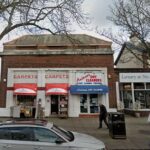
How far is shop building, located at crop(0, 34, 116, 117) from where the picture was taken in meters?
27.1

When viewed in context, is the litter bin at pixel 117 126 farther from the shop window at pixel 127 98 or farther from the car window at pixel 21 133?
the shop window at pixel 127 98

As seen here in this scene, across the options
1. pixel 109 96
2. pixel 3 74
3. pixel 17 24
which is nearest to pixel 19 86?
pixel 3 74

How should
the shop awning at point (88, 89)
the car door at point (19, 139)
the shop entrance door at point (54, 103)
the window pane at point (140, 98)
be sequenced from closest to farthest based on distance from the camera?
the car door at point (19, 139) → the shop awning at point (88, 89) → the shop entrance door at point (54, 103) → the window pane at point (140, 98)

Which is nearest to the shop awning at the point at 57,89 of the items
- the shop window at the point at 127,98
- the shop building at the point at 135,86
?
the shop building at the point at 135,86

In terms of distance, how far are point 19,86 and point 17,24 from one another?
11.4 metres

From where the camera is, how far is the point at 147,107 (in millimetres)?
28562

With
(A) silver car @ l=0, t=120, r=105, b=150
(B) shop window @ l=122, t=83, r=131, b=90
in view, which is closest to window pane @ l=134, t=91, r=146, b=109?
(B) shop window @ l=122, t=83, r=131, b=90

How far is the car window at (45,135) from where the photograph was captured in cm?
835

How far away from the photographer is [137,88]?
94.7 feet

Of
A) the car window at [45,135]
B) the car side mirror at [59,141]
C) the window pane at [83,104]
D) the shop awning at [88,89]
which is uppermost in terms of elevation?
the shop awning at [88,89]

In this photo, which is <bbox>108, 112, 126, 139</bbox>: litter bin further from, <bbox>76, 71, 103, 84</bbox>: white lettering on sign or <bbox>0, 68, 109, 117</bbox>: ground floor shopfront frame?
<bbox>76, 71, 103, 84</bbox>: white lettering on sign

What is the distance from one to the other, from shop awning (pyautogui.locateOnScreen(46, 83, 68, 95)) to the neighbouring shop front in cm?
599

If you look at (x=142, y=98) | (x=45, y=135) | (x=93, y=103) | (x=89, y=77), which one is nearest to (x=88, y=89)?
(x=89, y=77)

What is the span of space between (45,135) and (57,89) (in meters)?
18.3
